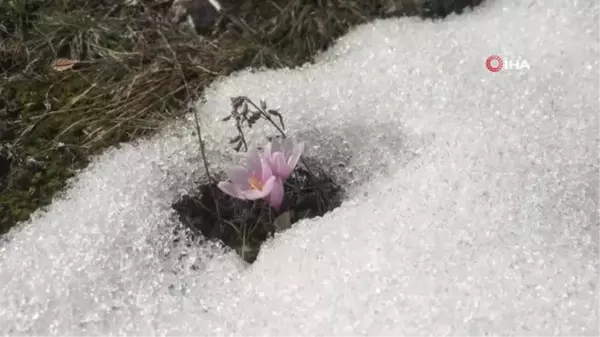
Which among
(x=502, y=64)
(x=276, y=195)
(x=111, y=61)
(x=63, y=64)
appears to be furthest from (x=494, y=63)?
(x=63, y=64)

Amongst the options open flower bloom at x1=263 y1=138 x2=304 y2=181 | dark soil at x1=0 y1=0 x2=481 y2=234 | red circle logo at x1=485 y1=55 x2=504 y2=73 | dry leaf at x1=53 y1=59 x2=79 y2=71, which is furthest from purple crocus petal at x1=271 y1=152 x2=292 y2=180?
dry leaf at x1=53 y1=59 x2=79 y2=71

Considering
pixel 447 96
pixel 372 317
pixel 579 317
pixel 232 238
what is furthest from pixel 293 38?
pixel 579 317

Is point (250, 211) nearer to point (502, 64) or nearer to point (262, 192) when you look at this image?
point (262, 192)

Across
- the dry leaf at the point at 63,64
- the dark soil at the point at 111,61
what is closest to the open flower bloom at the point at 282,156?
the dark soil at the point at 111,61

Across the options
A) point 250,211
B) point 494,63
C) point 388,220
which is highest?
point 494,63

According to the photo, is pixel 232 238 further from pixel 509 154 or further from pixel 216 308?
pixel 509 154
